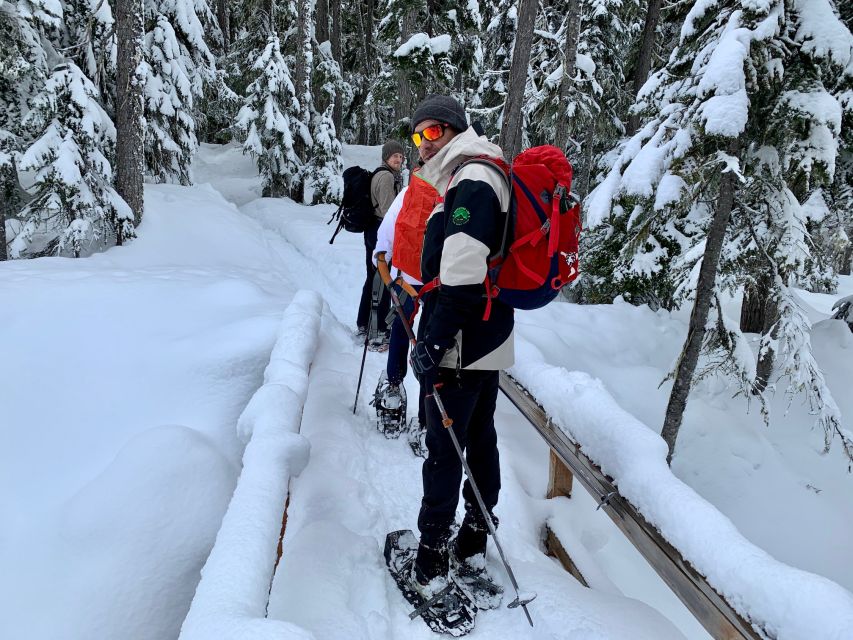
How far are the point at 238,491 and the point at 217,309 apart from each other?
318cm

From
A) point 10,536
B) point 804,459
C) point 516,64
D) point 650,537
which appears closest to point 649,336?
point 804,459

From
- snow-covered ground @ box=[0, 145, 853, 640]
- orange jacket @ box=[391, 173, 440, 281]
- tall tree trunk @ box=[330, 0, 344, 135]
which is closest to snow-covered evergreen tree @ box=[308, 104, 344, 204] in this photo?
tall tree trunk @ box=[330, 0, 344, 135]

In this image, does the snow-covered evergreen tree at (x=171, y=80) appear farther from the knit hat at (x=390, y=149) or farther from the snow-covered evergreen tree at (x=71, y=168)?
the knit hat at (x=390, y=149)

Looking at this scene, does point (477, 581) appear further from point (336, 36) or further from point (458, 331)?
point (336, 36)

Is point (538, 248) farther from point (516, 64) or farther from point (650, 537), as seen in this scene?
point (516, 64)

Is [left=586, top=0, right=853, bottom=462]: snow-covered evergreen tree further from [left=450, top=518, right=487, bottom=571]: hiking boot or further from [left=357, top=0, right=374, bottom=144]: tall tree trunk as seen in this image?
[left=357, top=0, right=374, bottom=144]: tall tree trunk

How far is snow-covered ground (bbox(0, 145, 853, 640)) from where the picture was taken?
2652 mm

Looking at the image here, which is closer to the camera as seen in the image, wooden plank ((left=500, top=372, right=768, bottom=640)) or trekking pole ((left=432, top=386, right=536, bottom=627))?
wooden plank ((left=500, top=372, right=768, bottom=640))

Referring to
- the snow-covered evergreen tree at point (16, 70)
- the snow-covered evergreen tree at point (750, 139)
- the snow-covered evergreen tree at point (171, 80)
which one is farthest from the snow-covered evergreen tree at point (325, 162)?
the snow-covered evergreen tree at point (750, 139)

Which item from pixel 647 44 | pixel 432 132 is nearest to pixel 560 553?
pixel 432 132

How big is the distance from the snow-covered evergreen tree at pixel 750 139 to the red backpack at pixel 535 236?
3957 mm

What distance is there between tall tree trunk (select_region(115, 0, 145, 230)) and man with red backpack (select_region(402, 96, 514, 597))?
31.4 feet

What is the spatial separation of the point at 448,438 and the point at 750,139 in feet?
20.9

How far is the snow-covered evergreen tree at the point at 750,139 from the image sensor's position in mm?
5504
